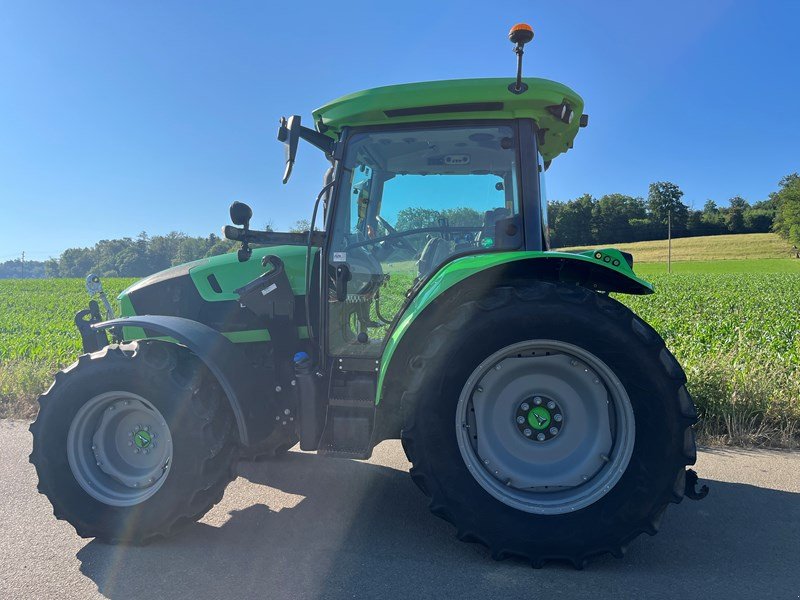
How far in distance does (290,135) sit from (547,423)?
191cm

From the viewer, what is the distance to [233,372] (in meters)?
2.71

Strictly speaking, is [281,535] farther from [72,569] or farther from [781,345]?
[781,345]

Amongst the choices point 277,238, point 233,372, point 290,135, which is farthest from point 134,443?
point 290,135

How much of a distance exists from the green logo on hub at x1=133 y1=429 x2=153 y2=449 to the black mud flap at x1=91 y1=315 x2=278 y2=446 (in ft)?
1.75

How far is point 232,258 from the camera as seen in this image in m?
3.34

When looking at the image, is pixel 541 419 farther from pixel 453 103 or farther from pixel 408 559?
pixel 453 103

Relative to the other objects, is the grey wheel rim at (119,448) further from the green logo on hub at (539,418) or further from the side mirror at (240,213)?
the green logo on hub at (539,418)

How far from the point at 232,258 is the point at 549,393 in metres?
2.11

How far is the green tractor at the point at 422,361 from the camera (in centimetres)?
230

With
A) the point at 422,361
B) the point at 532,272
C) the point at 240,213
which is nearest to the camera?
the point at 422,361

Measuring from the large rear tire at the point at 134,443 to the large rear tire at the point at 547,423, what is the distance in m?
1.04

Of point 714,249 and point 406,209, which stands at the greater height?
point 406,209

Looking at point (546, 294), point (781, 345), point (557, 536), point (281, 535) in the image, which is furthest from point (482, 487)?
point (781, 345)

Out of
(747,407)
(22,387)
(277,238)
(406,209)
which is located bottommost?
(747,407)
